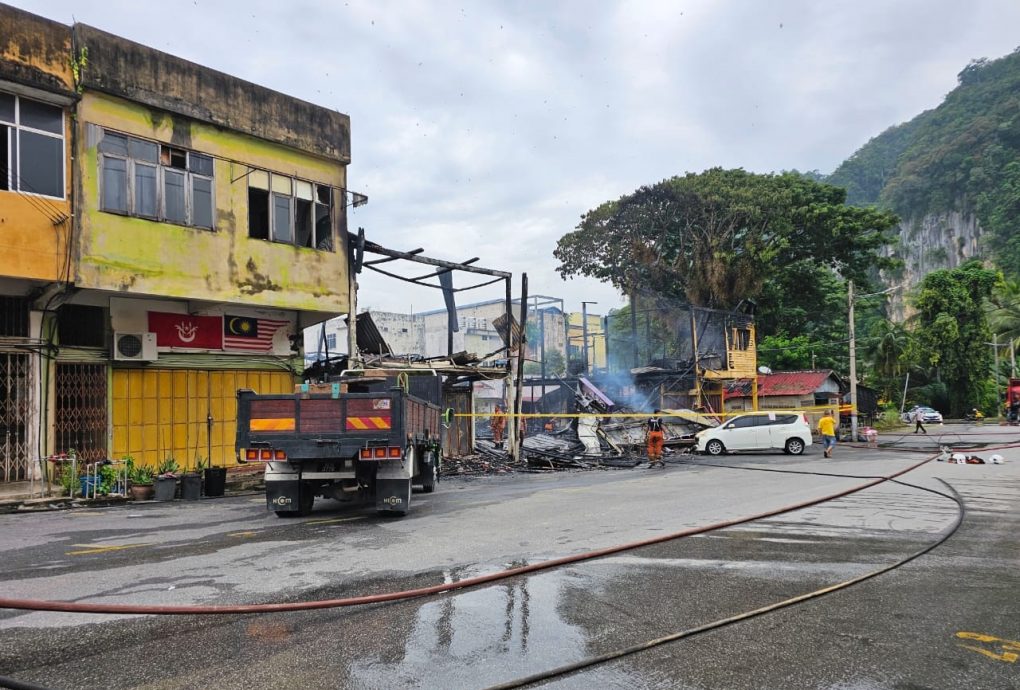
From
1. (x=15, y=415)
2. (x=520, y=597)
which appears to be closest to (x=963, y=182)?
(x=15, y=415)

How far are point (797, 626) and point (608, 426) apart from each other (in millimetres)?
22690

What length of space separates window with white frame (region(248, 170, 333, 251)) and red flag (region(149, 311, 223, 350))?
226 centimetres

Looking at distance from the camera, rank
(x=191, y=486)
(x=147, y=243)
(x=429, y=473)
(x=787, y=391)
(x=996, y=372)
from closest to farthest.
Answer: (x=429, y=473), (x=191, y=486), (x=147, y=243), (x=787, y=391), (x=996, y=372)

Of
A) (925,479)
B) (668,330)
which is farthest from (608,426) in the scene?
(925,479)

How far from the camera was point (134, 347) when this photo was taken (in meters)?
15.4

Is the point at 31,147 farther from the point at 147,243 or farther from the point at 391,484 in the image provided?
the point at 391,484

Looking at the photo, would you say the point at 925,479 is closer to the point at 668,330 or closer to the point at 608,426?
the point at 608,426

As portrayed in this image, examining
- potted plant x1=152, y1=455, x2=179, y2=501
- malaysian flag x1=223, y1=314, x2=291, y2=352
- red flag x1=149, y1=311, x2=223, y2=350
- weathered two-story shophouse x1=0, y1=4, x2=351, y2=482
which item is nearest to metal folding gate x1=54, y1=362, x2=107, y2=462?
weathered two-story shophouse x1=0, y1=4, x2=351, y2=482

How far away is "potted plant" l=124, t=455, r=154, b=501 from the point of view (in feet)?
46.3

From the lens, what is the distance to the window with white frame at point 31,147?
43.3 ft

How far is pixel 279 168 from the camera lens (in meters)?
17.8

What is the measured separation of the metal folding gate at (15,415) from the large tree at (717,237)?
2960cm

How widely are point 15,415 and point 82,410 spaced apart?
4.21 feet

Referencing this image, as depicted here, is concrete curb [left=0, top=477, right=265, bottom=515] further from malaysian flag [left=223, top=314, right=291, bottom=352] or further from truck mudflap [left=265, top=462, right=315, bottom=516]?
truck mudflap [left=265, top=462, right=315, bottom=516]
